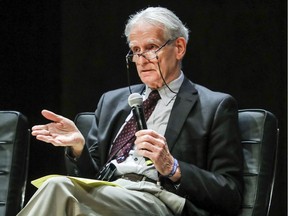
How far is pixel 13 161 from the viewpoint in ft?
8.21

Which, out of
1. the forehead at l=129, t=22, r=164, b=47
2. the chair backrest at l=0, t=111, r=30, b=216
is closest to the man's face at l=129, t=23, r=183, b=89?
the forehead at l=129, t=22, r=164, b=47

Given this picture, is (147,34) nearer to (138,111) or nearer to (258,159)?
(138,111)

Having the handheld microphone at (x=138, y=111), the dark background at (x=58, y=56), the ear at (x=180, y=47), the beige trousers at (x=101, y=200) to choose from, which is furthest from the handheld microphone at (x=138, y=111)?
the dark background at (x=58, y=56)

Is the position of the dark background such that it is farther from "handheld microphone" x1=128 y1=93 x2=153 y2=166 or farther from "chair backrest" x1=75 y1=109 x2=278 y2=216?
"handheld microphone" x1=128 y1=93 x2=153 y2=166

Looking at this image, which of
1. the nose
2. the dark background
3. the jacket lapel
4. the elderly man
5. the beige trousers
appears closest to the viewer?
the beige trousers

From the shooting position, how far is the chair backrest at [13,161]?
8.08ft

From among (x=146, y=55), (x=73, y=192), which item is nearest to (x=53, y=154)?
(x=146, y=55)

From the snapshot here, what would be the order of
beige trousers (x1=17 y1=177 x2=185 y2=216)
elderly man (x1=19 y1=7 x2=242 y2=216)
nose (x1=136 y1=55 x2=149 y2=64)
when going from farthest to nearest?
nose (x1=136 y1=55 x2=149 y2=64)
elderly man (x1=19 y1=7 x2=242 y2=216)
beige trousers (x1=17 y1=177 x2=185 y2=216)

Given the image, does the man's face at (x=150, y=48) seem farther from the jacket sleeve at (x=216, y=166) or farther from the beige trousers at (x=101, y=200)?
the beige trousers at (x=101, y=200)

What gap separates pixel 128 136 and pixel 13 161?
45cm

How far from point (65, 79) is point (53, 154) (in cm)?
39

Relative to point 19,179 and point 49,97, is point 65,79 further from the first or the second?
point 19,179

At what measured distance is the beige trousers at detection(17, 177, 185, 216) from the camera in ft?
6.57

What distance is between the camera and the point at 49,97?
11.2 feet
